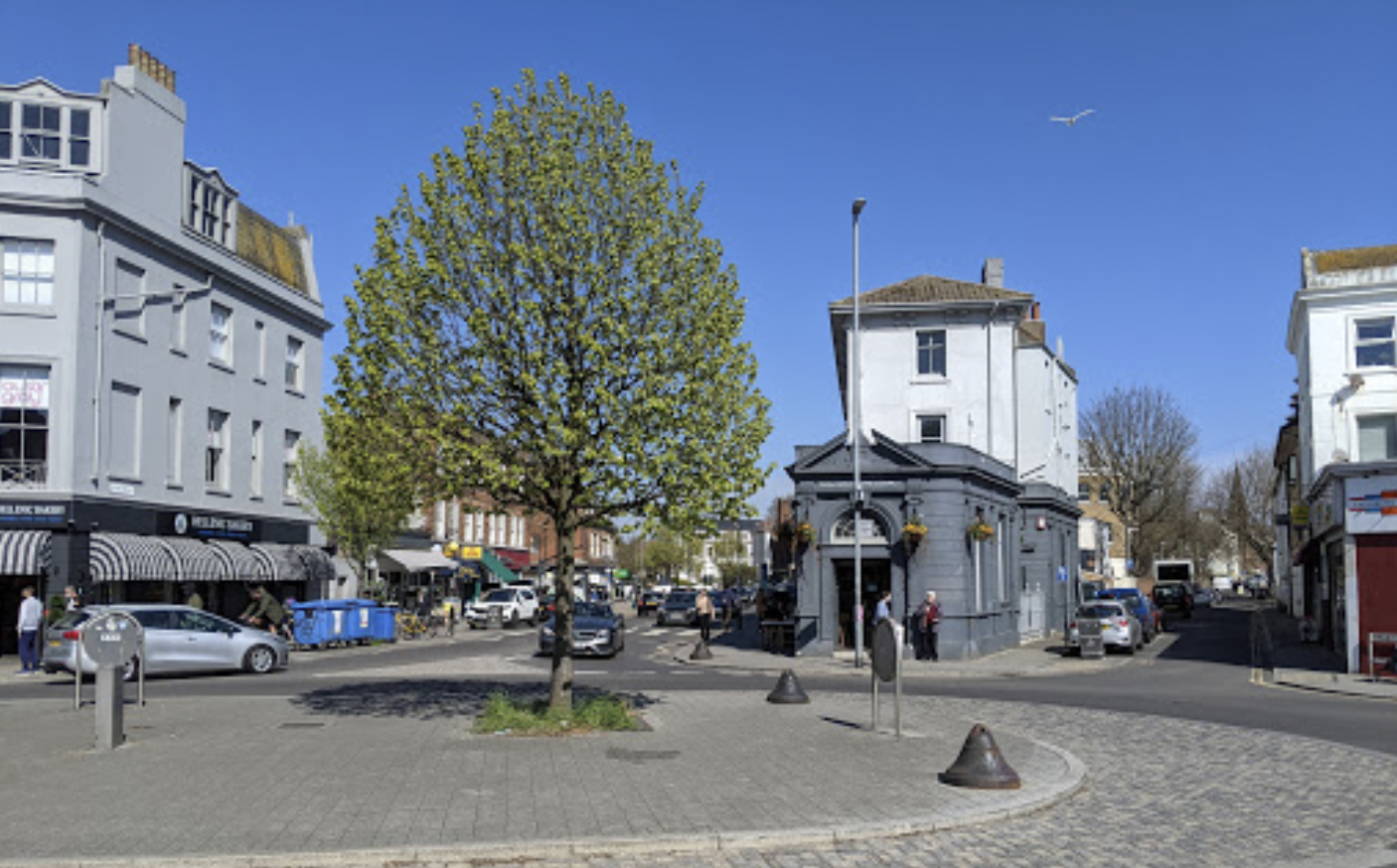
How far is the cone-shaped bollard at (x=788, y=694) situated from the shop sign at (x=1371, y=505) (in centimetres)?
1397

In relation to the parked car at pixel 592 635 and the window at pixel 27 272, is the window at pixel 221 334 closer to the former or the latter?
the window at pixel 27 272

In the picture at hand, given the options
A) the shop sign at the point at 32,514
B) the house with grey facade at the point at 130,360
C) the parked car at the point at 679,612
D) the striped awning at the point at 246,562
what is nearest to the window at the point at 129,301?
the house with grey facade at the point at 130,360

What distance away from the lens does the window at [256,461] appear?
39250 millimetres

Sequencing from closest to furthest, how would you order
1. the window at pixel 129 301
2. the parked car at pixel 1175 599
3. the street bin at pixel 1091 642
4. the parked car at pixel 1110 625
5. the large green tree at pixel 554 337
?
the large green tree at pixel 554 337 → the window at pixel 129 301 → the street bin at pixel 1091 642 → the parked car at pixel 1110 625 → the parked car at pixel 1175 599

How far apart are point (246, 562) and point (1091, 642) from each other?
942 inches

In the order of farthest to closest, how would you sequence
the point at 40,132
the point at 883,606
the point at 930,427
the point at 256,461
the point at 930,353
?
the point at 930,427, the point at 930,353, the point at 256,461, the point at 40,132, the point at 883,606

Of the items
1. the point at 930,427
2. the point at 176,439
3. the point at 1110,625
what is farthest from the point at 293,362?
the point at 1110,625

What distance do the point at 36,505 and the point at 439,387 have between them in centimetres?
1941

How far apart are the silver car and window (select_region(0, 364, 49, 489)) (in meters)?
6.19

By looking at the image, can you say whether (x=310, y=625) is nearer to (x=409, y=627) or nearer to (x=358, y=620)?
(x=358, y=620)

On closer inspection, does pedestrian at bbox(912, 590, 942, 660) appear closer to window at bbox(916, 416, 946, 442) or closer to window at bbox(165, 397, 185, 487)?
window at bbox(916, 416, 946, 442)

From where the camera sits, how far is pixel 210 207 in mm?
37125

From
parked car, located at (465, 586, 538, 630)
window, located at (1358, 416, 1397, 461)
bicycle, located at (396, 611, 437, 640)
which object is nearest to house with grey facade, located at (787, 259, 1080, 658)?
window, located at (1358, 416, 1397, 461)

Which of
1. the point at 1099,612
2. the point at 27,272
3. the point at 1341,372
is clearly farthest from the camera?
the point at 1341,372
